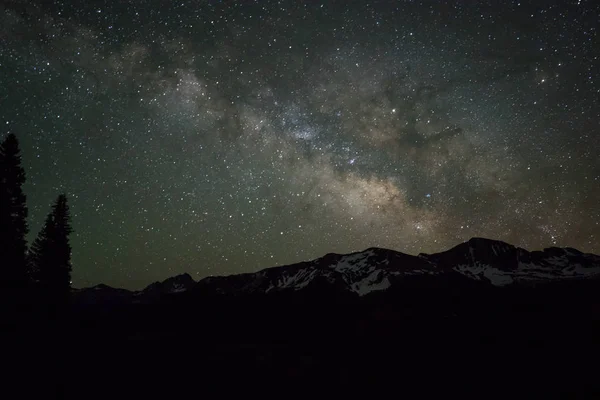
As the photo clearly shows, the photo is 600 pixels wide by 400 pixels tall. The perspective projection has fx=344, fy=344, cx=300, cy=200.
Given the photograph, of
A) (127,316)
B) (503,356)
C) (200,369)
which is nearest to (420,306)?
(503,356)

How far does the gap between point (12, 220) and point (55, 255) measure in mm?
9103

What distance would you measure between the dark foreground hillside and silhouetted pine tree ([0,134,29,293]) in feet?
6.53

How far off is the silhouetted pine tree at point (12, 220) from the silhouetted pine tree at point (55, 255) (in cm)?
656

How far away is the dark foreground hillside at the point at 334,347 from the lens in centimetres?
2073

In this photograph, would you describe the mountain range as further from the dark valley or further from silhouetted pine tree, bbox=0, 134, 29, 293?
silhouetted pine tree, bbox=0, 134, 29, 293

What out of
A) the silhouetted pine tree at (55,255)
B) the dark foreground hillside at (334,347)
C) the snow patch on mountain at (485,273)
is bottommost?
the dark foreground hillside at (334,347)

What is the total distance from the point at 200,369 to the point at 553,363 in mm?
55151

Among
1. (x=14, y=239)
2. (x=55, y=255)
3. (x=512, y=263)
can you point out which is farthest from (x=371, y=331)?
(x=512, y=263)

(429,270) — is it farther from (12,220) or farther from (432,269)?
(12,220)

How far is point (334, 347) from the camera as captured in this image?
76812 millimetres

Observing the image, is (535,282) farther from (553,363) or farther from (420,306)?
(553,363)

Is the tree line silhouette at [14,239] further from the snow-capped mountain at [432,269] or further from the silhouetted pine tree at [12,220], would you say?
the snow-capped mountain at [432,269]

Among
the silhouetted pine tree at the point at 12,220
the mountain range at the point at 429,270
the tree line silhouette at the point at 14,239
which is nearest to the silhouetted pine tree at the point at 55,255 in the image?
the tree line silhouette at the point at 14,239

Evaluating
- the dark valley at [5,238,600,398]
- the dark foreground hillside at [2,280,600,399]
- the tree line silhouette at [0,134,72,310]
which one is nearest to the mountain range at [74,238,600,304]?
the dark valley at [5,238,600,398]
